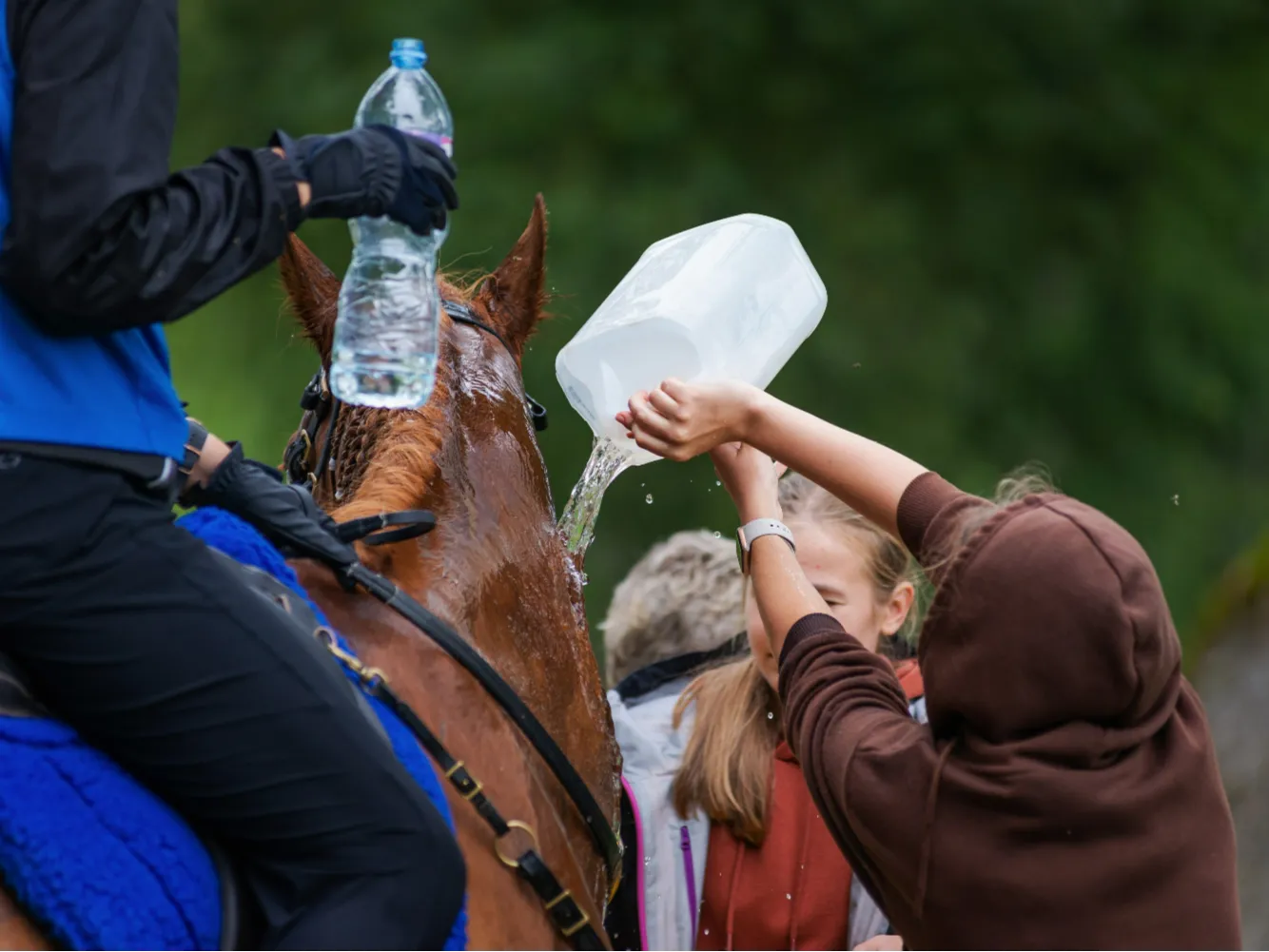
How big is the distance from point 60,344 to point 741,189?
4884 mm

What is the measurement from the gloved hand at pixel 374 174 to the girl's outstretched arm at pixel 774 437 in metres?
0.51

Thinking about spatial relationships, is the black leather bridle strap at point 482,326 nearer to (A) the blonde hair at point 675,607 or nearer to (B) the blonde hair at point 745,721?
(B) the blonde hair at point 745,721

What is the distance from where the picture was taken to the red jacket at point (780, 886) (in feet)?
9.19

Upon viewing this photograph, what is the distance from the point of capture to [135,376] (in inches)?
70.4

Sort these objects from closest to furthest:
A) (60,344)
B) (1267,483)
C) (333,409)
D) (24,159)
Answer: (24,159), (60,344), (333,409), (1267,483)

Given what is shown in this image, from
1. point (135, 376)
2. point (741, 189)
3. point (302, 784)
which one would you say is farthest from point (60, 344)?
point (741, 189)

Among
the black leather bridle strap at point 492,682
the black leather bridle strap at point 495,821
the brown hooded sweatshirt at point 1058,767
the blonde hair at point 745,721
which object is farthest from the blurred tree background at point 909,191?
the brown hooded sweatshirt at point 1058,767

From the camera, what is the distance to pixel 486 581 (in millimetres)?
2328

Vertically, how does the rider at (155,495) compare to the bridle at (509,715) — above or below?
above

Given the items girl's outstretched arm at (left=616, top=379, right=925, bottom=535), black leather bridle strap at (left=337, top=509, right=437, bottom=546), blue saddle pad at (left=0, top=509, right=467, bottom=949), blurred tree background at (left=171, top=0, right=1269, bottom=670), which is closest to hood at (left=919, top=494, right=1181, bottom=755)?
girl's outstretched arm at (left=616, top=379, right=925, bottom=535)

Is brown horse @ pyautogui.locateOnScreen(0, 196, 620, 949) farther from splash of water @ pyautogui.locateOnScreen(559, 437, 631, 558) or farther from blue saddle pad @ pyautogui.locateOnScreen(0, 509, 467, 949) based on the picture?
blue saddle pad @ pyautogui.locateOnScreen(0, 509, 467, 949)

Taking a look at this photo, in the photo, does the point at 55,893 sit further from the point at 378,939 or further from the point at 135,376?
the point at 135,376

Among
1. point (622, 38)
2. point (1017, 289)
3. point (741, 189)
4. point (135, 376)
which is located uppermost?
point (135, 376)

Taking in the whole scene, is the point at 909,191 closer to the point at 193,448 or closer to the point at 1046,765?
the point at 193,448
